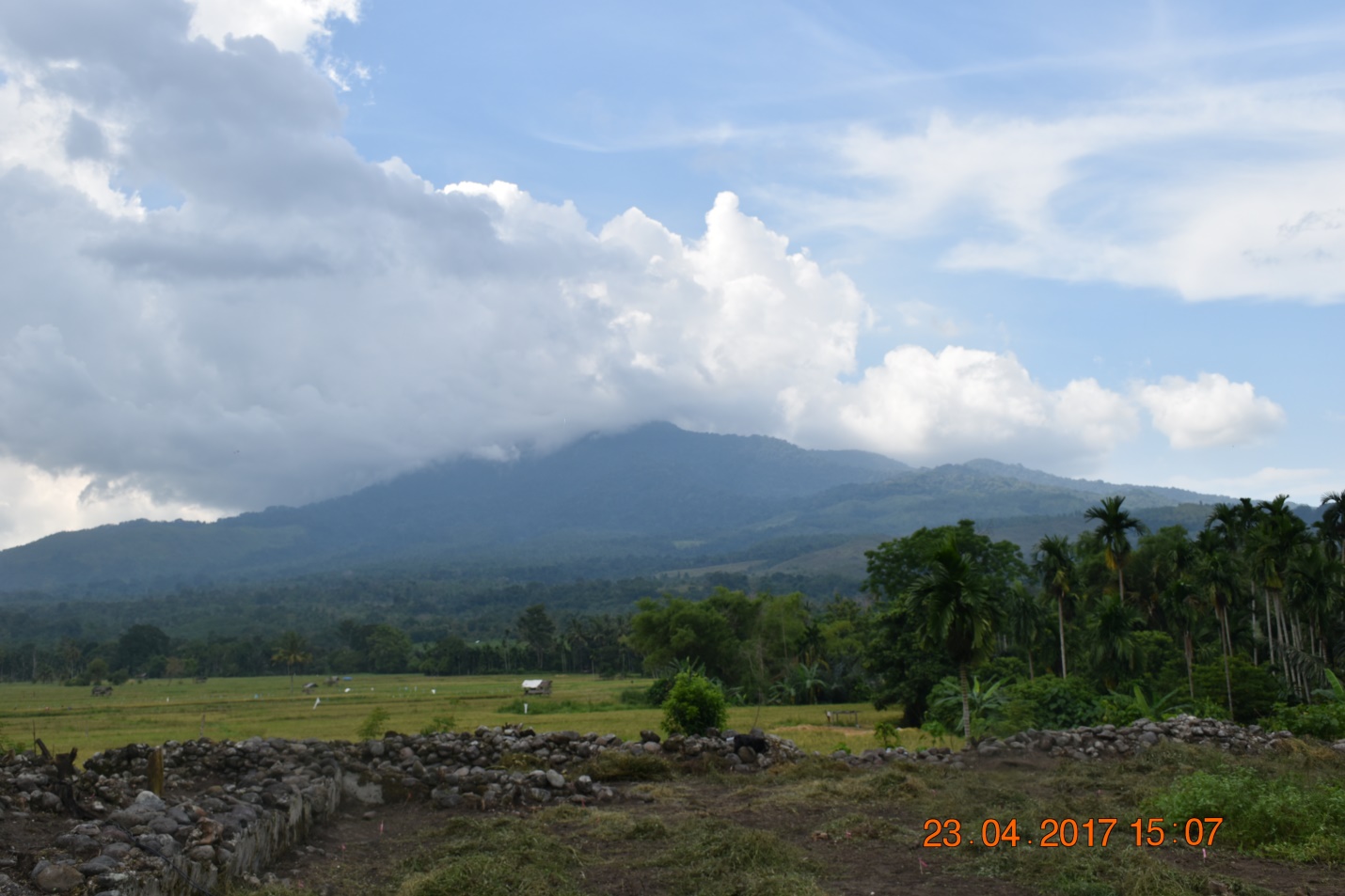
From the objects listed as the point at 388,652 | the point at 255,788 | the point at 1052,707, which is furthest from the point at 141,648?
the point at 1052,707

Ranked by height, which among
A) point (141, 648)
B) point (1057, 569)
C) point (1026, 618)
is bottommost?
point (141, 648)

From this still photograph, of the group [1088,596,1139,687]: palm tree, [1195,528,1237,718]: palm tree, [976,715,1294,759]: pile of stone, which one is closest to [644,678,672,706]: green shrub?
[1088,596,1139,687]: palm tree

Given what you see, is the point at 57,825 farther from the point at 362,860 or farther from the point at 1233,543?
the point at 1233,543

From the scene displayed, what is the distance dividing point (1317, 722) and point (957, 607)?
28.7 feet

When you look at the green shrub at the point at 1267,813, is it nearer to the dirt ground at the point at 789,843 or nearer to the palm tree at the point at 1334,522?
the dirt ground at the point at 789,843

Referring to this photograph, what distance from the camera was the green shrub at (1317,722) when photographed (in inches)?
825

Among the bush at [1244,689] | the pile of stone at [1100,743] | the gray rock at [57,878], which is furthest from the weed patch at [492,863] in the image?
the bush at [1244,689]

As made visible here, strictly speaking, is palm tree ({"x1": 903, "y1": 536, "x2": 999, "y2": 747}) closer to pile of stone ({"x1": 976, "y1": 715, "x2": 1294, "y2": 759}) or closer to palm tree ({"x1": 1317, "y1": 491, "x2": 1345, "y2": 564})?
pile of stone ({"x1": 976, "y1": 715, "x2": 1294, "y2": 759})

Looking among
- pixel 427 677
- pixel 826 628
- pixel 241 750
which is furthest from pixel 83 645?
pixel 241 750

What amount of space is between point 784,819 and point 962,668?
1110 centimetres

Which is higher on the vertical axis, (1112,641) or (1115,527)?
(1115,527)

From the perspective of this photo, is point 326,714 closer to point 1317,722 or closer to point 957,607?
point 957,607

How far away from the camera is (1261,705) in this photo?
89.7 feet

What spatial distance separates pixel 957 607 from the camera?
71.0 ft
